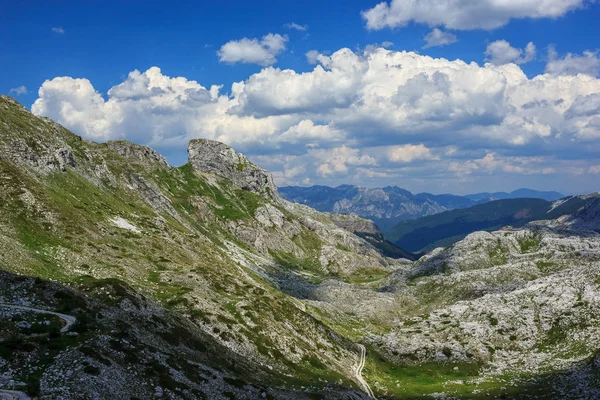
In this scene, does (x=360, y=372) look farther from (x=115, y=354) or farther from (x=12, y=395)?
(x=12, y=395)

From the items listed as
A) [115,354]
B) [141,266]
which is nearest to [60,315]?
[115,354]

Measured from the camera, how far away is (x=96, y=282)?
69812 millimetres

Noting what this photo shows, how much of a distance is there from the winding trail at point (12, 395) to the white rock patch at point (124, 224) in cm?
9466

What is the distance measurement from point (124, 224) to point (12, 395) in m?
101

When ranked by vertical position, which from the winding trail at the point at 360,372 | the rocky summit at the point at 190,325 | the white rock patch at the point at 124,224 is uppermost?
the white rock patch at the point at 124,224

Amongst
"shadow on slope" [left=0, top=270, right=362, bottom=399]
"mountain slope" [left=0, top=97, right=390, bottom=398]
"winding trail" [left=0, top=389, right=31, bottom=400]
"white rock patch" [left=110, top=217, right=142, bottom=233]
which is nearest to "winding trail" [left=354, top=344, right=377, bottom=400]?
"mountain slope" [left=0, top=97, right=390, bottom=398]

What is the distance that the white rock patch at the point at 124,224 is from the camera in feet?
410

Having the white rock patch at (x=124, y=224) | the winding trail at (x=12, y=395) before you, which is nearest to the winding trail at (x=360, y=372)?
the winding trail at (x=12, y=395)

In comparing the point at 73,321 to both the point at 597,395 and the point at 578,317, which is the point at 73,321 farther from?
the point at 578,317

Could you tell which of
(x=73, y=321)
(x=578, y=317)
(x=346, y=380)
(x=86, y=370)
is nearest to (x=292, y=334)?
(x=346, y=380)

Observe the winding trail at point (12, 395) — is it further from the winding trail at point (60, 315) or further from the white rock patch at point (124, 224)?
the white rock patch at point (124, 224)

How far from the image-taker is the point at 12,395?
3291 cm

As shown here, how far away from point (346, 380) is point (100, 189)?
12217 centimetres

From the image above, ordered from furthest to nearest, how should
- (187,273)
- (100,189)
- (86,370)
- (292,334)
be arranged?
1. (100,189)
2. (187,273)
3. (292,334)
4. (86,370)
